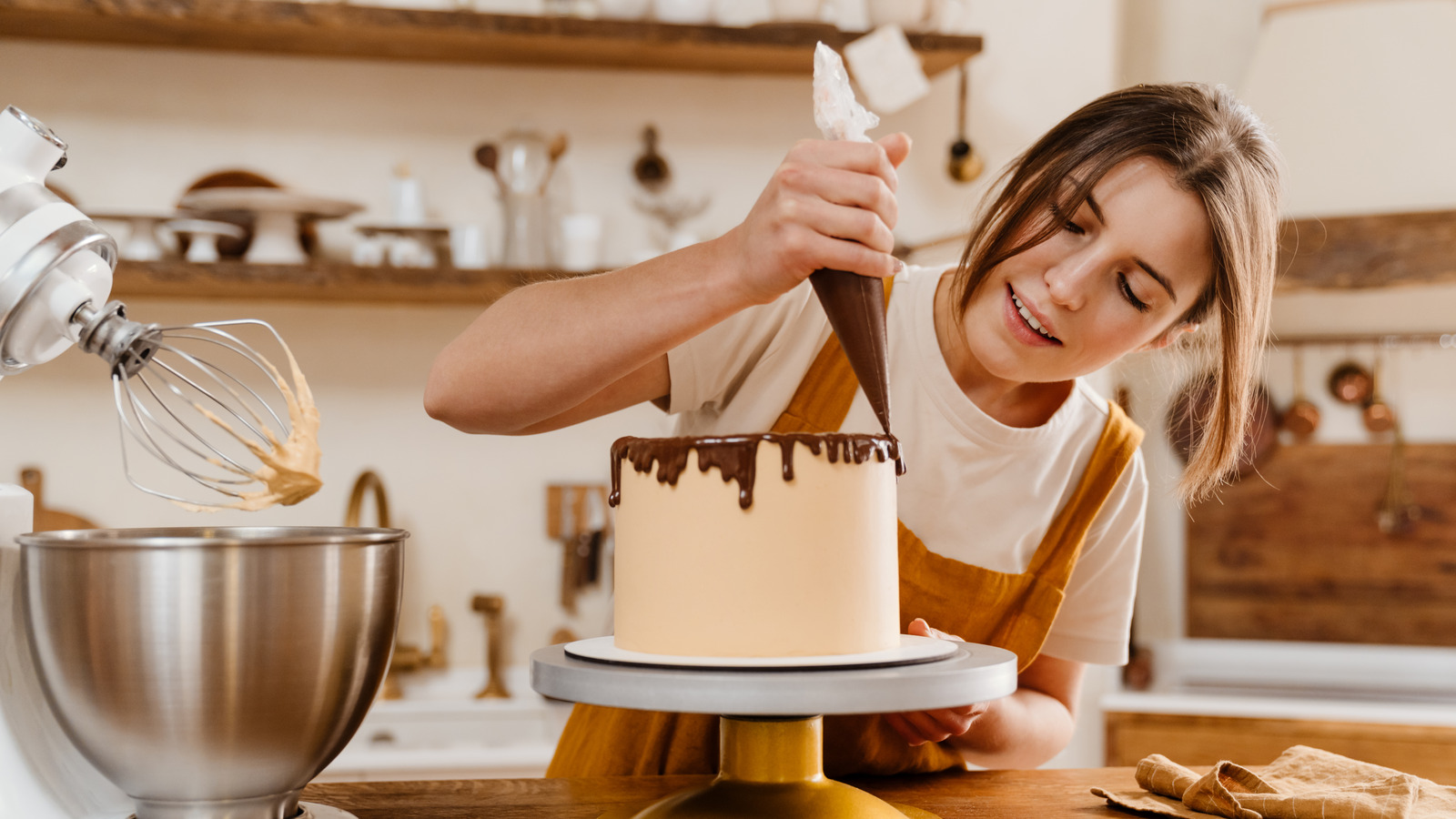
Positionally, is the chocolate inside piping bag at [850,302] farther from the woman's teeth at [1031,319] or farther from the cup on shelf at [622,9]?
the cup on shelf at [622,9]

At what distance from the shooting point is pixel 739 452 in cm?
70

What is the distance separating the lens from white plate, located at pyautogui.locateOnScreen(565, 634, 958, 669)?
0.64 metres

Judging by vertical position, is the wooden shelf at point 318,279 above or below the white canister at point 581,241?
below

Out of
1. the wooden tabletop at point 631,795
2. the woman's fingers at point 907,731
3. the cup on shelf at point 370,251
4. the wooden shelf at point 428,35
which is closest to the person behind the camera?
the wooden tabletop at point 631,795

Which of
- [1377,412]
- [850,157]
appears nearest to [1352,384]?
[1377,412]

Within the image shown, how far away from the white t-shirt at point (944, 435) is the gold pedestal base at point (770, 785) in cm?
40

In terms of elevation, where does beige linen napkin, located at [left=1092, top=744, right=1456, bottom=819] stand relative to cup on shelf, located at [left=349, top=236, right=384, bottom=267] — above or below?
below

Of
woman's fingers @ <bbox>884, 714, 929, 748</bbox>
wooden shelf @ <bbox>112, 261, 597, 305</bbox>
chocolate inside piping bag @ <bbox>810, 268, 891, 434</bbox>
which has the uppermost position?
wooden shelf @ <bbox>112, 261, 597, 305</bbox>

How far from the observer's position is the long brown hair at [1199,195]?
3.24 ft

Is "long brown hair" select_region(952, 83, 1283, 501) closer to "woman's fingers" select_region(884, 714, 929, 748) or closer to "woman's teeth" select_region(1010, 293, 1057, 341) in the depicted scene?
"woman's teeth" select_region(1010, 293, 1057, 341)

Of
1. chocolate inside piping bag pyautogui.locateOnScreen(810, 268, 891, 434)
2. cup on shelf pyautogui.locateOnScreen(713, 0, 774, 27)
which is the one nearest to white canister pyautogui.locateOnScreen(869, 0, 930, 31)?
cup on shelf pyautogui.locateOnScreen(713, 0, 774, 27)

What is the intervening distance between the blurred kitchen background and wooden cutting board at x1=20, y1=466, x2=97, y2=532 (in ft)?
0.06

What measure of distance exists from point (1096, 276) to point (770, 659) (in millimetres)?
505

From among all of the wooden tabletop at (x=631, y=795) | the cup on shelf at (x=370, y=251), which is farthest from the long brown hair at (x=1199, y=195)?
the cup on shelf at (x=370, y=251)
